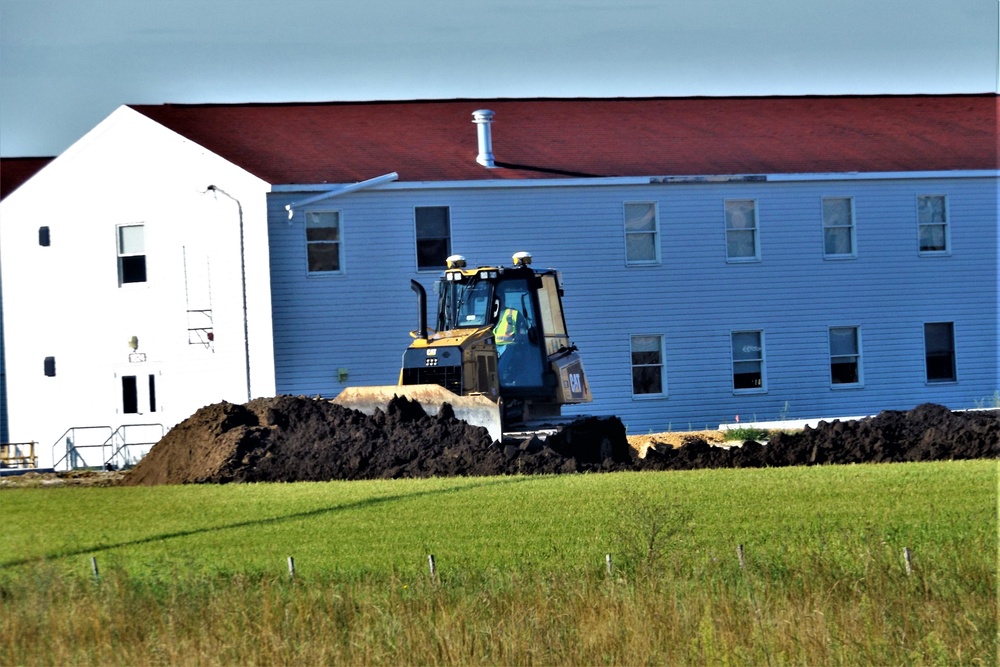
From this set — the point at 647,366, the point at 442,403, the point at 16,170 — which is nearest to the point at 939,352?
the point at 647,366

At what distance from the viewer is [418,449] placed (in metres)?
22.4

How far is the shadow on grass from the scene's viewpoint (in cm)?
1385

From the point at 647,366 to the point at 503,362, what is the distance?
27.6 ft

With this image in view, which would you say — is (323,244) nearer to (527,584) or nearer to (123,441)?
(123,441)

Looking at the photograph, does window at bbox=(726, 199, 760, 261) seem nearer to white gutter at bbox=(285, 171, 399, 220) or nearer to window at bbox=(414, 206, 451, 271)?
window at bbox=(414, 206, 451, 271)

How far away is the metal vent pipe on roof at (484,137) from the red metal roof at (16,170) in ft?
44.6

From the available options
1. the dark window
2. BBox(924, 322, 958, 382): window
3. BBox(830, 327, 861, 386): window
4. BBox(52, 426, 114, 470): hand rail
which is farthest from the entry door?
BBox(924, 322, 958, 382): window

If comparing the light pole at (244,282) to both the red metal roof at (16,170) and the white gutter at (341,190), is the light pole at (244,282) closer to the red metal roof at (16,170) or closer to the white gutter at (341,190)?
the white gutter at (341,190)

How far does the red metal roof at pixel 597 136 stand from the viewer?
3173cm

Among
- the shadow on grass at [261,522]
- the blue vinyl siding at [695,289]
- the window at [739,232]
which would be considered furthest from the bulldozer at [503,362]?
the window at [739,232]

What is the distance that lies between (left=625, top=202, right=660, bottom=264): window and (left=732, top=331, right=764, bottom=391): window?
265 centimetres

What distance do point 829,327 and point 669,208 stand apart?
4640 mm

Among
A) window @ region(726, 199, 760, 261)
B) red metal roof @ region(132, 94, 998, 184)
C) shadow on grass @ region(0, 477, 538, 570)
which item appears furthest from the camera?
window @ region(726, 199, 760, 261)

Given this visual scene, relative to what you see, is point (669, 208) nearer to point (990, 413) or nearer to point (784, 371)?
point (784, 371)
